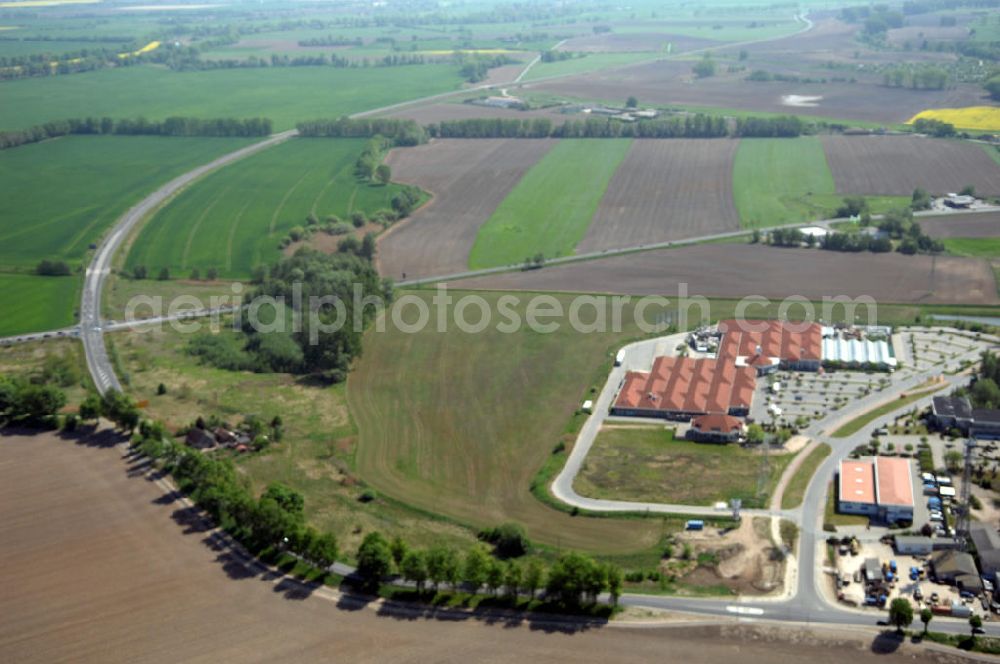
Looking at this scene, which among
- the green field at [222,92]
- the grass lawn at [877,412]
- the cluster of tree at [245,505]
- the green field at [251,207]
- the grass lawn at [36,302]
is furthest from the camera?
the green field at [222,92]

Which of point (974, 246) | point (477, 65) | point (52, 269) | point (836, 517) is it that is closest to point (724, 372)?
point (836, 517)

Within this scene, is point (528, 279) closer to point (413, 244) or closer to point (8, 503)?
point (413, 244)

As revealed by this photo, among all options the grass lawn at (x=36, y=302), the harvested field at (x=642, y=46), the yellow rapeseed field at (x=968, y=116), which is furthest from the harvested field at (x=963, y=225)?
the harvested field at (x=642, y=46)

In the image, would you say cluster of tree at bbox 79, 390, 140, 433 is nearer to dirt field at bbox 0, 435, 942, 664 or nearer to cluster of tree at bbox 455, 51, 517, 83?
dirt field at bbox 0, 435, 942, 664

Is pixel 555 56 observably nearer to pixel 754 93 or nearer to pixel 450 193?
pixel 754 93

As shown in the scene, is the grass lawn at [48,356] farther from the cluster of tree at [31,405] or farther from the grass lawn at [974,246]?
the grass lawn at [974,246]

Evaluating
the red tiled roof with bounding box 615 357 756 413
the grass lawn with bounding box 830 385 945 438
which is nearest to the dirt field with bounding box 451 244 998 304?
A: the red tiled roof with bounding box 615 357 756 413
